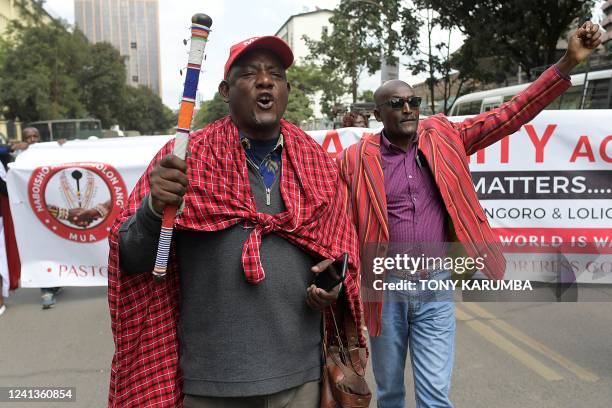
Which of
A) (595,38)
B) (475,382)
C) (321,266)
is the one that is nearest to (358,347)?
(321,266)

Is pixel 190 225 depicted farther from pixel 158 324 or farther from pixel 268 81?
pixel 268 81

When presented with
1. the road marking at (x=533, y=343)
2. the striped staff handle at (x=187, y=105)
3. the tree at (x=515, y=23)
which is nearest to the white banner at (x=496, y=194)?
the road marking at (x=533, y=343)

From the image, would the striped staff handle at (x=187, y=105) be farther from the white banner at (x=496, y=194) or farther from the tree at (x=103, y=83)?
the tree at (x=103, y=83)

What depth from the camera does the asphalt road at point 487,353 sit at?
3.79 metres

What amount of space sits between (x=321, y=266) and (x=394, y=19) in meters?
20.0

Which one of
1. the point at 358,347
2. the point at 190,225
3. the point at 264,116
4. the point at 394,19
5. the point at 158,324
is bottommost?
the point at 358,347

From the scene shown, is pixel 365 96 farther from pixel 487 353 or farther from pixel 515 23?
pixel 487 353

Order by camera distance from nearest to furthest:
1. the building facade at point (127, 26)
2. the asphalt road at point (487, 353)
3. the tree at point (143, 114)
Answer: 1. the asphalt road at point (487, 353)
2. the tree at point (143, 114)
3. the building facade at point (127, 26)

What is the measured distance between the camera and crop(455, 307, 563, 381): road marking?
4.05 m

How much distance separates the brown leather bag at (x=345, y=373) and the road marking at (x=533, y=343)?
2616 millimetres

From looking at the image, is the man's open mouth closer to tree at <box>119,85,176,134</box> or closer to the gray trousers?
the gray trousers

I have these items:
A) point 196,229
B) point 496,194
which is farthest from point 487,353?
point 196,229

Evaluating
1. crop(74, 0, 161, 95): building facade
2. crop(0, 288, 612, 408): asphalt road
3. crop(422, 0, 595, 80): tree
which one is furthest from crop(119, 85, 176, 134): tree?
crop(0, 288, 612, 408): asphalt road

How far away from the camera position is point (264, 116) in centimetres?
191
